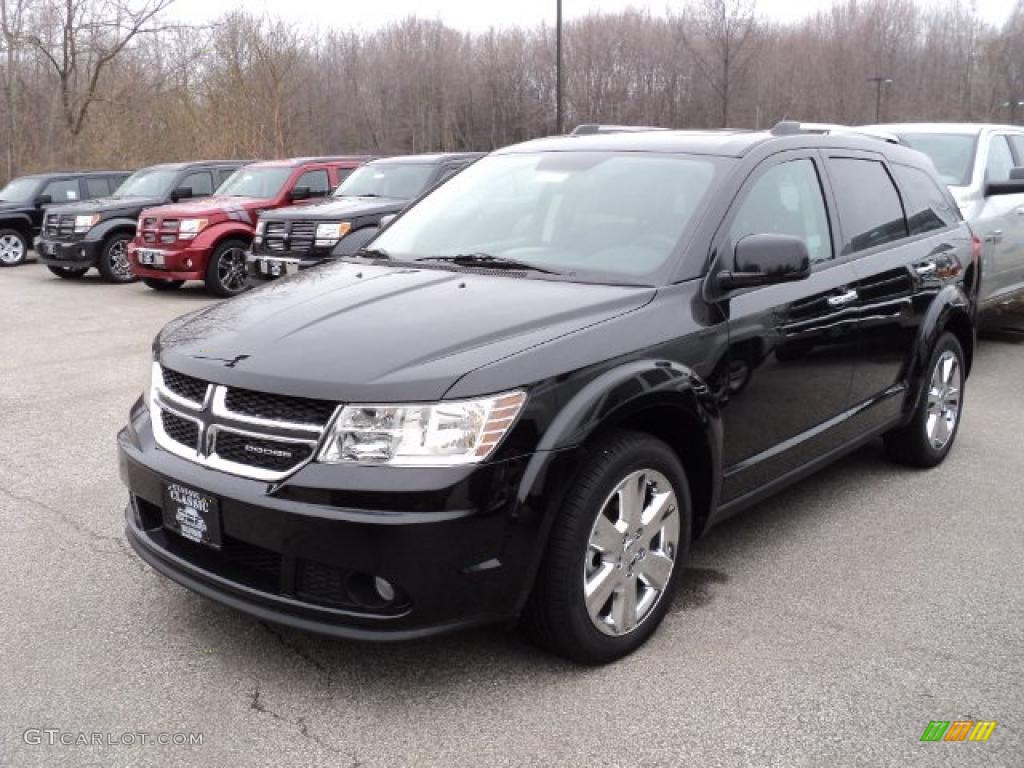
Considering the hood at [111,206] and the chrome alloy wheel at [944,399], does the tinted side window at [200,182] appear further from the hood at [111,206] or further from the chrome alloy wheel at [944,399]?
the chrome alloy wheel at [944,399]

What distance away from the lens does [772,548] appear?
430 cm

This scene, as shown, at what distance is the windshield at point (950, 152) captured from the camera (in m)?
8.39

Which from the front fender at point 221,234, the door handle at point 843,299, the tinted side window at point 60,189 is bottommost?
the front fender at point 221,234

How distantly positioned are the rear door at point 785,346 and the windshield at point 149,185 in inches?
508

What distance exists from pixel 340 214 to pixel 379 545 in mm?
9025

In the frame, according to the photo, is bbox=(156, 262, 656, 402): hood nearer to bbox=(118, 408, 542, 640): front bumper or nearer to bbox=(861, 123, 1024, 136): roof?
bbox=(118, 408, 542, 640): front bumper

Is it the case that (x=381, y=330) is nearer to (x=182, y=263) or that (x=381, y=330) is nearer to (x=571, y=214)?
(x=571, y=214)

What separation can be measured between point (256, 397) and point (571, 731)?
1357 millimetres

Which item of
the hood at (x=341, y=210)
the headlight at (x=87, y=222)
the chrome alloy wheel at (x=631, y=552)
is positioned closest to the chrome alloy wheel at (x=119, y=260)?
the headlight at (x=87, y=222)

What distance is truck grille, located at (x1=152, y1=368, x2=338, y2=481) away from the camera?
2.88 metres

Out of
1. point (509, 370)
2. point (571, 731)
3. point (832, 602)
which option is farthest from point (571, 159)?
point (571, 731)

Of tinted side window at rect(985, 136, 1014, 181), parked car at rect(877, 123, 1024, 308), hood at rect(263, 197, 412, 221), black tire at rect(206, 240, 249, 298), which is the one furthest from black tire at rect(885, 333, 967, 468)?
black tire at rect(206, 240, 249, 298)

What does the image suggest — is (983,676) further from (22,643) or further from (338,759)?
(22,643)

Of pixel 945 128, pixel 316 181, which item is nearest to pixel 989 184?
pixel 945 128
